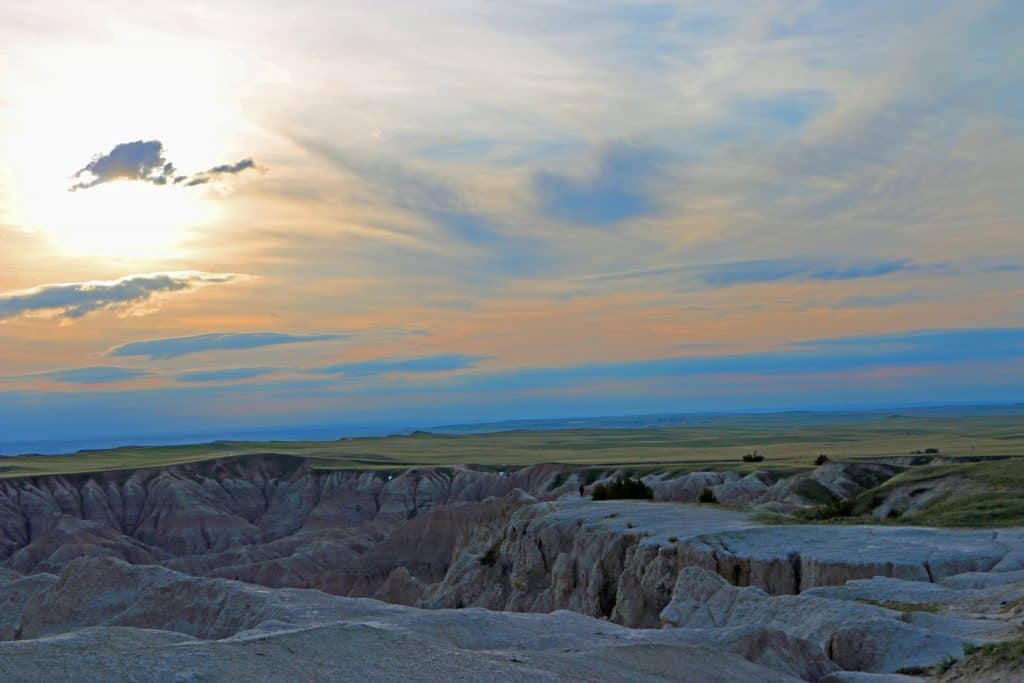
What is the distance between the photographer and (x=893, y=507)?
134 ft

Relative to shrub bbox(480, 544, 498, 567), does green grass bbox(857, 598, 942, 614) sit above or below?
above

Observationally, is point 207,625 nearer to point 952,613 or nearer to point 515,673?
point 515,673

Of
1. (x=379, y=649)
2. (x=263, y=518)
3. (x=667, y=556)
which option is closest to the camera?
(x=379, y=649)

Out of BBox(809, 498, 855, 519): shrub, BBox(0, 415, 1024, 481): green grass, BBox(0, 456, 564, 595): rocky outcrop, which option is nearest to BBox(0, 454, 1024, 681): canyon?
BBox(0, 456, 564, 595): rocky outcrop

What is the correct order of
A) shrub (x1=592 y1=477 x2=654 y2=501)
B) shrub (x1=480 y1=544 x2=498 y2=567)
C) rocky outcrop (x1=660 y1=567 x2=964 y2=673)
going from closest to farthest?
rocky outcrop (x1=660 y1=567 x2=964 y2=673)
shrub (x1=480 y1=544 x2=498 y2=567)
shrub (x1=592 y1=477 x2=654 y2=501)

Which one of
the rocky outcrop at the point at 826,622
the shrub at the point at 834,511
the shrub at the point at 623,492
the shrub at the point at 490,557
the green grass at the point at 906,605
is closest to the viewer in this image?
the rocky outcrop at the point at 826,622

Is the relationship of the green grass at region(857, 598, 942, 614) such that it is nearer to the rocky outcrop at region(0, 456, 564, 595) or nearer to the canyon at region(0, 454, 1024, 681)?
the canyon at region(0, 454, 1024, 681)

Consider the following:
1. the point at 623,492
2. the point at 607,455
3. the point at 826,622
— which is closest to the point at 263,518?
the point at 623,492

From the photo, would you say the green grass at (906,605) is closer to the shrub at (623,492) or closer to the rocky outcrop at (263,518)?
the shrub at (623,492)

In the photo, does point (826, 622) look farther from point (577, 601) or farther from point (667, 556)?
point (577, 601)

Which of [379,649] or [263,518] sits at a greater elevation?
[379,649]

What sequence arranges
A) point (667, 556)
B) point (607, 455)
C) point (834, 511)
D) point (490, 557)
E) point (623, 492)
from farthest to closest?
point (607, 455), point (623, 492), point (490, 557), point (834, 511), point (667, 556)

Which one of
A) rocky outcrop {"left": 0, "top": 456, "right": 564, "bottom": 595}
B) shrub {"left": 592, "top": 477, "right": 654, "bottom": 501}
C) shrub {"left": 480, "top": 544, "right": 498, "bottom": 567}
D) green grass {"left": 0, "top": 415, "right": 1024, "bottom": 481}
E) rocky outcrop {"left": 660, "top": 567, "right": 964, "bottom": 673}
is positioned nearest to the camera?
rocky outcrop {"left": 660, "top": 567, "right": 964, "bottom": 673}

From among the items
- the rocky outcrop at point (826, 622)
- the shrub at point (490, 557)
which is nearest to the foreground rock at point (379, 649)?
the rocky outcrop at point (826, 622)
